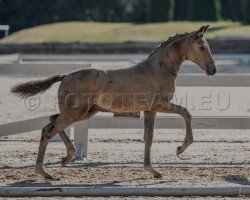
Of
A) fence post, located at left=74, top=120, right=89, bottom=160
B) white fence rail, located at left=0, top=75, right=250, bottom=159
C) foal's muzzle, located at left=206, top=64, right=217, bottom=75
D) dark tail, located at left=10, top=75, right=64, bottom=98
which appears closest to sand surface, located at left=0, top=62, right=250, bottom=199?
fence post, located at left=74, top=120, right=89, bottom=160

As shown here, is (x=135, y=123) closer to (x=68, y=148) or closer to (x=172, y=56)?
(x=68, y=148)

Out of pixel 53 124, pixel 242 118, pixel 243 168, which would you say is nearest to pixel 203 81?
pixel 242 118

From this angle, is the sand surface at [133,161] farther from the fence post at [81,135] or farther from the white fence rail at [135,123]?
the white fence rail at [135,123]

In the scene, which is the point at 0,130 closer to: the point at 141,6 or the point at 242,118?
the point at 242,118

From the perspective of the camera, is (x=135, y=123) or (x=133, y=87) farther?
(x=135, y=123)

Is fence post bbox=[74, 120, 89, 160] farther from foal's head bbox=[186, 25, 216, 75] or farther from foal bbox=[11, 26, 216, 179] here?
foal's head bbox=[186, 25, 216, 75]

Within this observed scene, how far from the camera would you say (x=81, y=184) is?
30.5 feet

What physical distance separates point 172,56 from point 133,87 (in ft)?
1.79

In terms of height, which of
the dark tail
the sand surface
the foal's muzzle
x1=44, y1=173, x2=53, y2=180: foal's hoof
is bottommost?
x1=44, y1=173, x2=53, y2=180: foal's hoof

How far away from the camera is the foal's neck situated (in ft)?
32.9

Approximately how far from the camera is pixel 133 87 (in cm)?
994

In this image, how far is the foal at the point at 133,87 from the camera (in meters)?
9.86

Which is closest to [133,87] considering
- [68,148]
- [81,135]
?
[68,148]

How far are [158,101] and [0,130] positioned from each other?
304cm
